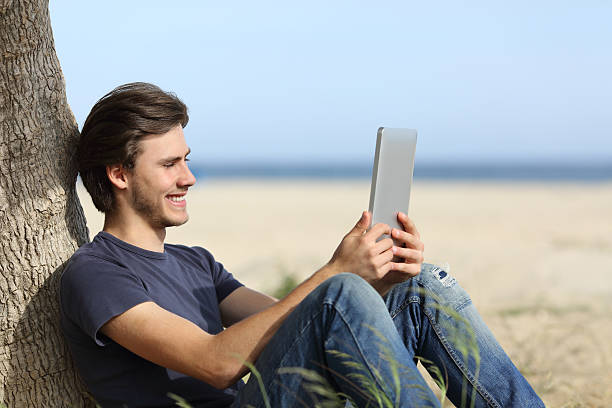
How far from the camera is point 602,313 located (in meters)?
7.00

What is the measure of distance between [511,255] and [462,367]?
8.99 meters

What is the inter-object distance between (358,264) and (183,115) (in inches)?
37.2

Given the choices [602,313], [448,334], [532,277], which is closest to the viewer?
[448,334]

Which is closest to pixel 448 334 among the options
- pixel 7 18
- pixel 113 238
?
pixel 113 238

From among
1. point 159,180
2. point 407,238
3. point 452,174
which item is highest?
point 159,180

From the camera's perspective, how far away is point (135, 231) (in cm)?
264

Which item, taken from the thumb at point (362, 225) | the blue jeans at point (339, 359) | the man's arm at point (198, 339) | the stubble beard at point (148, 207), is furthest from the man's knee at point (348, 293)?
the stubble beard at point (148, 207)

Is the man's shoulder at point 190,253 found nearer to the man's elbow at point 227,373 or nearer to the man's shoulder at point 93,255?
the man's shoulder at point 93,255

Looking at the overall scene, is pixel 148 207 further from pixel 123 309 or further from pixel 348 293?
pixel 348 293

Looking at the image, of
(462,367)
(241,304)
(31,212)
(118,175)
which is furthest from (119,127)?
(462,367)

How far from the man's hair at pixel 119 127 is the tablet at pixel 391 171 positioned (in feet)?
2.71

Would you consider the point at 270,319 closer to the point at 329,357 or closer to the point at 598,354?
the point at 329,357

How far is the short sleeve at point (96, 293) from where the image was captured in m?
2.15

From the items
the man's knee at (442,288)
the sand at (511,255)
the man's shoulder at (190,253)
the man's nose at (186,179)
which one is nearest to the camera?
the man's knee at (442,288)
